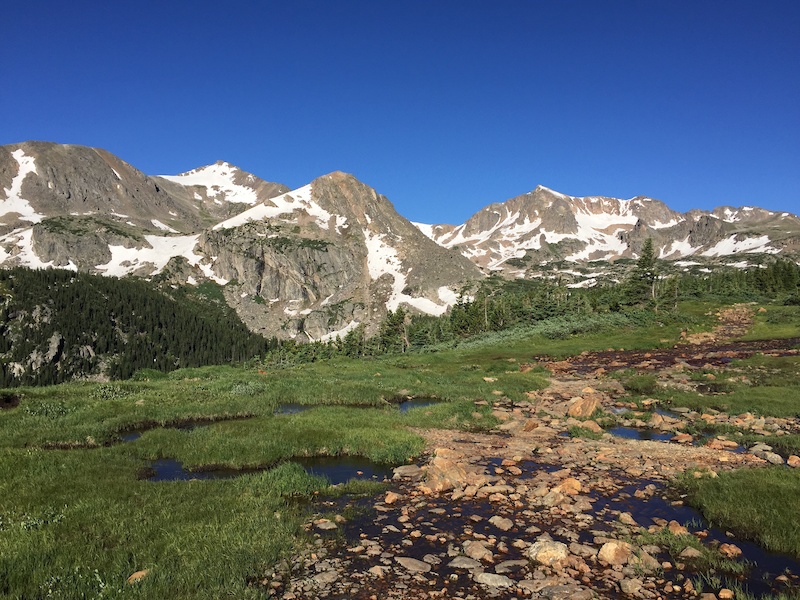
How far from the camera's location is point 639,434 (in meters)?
22.7

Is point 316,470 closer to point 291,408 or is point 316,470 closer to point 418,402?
point 291,408

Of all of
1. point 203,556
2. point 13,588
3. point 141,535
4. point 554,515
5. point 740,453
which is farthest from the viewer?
point 740,453

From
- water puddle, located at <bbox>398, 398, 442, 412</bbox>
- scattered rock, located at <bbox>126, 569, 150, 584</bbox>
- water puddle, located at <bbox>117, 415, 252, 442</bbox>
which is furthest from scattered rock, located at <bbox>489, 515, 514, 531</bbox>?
water puddle, located at <bbox>398, 398, 442, 412</bbox>

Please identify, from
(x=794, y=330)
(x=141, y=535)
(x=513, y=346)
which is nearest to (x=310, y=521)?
(x=141, y=535)

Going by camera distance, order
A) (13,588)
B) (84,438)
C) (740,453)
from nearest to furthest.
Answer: (13,588)
(740,453)
(84,438)

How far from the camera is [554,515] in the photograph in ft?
41.5

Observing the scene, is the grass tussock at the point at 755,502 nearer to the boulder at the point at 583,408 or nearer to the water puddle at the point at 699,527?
the water puddle at the point at 699,527

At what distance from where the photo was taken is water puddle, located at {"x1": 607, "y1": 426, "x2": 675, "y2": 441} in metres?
21.8

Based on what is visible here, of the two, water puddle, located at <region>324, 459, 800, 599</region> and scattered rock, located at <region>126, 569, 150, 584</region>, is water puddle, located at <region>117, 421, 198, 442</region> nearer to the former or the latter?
water puddle, located at <region>324, 459, 800, 599</region>

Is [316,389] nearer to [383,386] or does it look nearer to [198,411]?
[383,386]

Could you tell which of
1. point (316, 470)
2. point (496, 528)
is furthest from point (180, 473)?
point (496, 528)

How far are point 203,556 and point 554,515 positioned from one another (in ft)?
30.6

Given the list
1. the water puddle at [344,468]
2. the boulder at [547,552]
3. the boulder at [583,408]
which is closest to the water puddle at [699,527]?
the boulder at [547,552]

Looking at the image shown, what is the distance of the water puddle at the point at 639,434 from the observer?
2184cm
